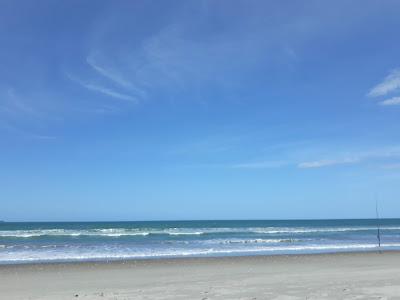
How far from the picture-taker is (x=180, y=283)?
10758mm

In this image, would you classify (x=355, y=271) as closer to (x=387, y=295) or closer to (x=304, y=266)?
(x=304, y=266)

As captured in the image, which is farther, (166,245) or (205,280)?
(166,245)

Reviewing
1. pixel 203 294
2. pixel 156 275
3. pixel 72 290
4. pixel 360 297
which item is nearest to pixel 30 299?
pixel 72 290

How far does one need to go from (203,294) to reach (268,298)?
4.53 feet

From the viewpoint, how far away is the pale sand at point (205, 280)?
8945 mm

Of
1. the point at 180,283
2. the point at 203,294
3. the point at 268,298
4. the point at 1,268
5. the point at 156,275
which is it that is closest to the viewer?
the point at 268,298

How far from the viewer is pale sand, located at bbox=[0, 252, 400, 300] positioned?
8.95 metres

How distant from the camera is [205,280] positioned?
37.0 ft

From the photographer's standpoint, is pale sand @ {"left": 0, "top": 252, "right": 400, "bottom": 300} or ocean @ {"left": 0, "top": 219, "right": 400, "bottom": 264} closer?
pale sand @ {"left": 0, "top": 252, "right": 400, "bottom": 300}

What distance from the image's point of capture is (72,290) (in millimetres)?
9859

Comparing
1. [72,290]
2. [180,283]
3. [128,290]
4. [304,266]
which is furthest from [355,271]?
[72,290]

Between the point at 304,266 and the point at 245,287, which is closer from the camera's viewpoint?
the point at 245,287

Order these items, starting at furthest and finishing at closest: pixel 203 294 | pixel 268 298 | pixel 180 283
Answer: pixel 180 283, pixel 203 294, pixel 268 298

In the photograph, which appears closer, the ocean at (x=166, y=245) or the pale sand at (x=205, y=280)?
the pale sand at (x=205, y=280)
